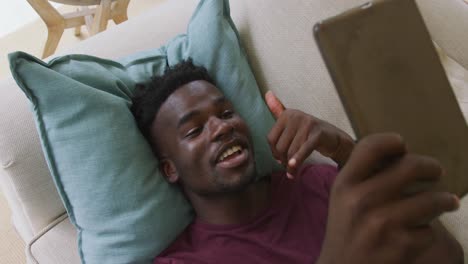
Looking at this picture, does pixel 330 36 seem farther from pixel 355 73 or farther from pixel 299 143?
pixel 299 143

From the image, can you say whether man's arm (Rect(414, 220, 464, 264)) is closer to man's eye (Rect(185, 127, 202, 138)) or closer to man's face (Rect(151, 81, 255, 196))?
man's face (Rect(151, 81, 255, 196))

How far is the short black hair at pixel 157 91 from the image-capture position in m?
0.93

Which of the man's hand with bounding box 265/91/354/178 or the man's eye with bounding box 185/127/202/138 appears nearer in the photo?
the man's hand with bounding box 265/91/354/178

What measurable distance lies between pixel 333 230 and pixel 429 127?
8.2 inches

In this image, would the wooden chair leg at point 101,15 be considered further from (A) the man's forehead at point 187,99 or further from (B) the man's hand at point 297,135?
(B) the man's hand at point 297,135

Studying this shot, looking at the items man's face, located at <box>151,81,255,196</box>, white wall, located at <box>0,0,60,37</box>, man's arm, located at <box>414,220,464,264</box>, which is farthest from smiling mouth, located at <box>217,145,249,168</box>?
white wall, located at <box>0,0,60,37</box>

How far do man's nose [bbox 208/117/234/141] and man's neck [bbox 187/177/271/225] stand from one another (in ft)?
0.43

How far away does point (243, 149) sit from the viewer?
34.2 inches

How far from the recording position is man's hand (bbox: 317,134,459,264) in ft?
1.29

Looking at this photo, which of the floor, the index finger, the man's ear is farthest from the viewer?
the floor

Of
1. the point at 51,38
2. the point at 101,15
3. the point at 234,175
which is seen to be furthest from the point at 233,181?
the point at 51,38

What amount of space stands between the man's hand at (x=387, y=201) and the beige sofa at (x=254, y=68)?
0.51 metres

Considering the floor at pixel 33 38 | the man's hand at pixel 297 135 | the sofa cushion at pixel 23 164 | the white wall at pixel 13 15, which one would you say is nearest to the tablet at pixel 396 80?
the man's hand at pixel 297 135

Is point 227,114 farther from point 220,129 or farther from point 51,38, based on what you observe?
point 51,38
